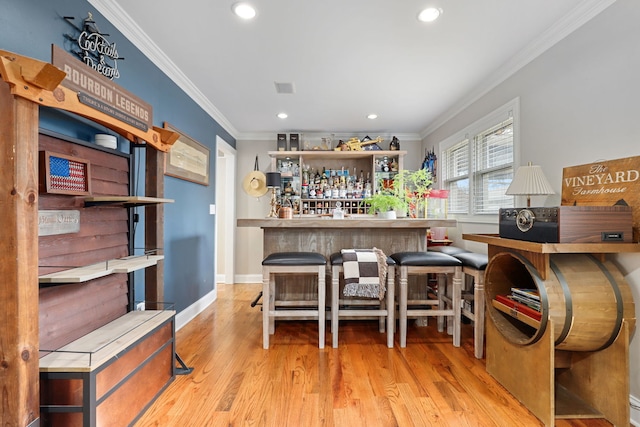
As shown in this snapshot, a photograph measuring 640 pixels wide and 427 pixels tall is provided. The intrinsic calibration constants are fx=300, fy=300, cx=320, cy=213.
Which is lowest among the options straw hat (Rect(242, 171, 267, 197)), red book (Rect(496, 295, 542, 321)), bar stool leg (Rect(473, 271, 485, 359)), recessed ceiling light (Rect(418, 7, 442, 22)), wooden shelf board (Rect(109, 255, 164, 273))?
bar stool leg (Rect(473, 271, 485, 359))

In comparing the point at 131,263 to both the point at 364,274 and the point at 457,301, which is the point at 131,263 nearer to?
the point at 364,274

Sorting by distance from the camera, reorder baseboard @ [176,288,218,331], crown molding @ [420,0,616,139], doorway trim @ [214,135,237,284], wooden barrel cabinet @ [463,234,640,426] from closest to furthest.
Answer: wooden barrel cabinet @ [463,234,640,426] → crown molding @ [420,0,616,139] → baseboard @ [176,288,218,331] → doorway trim @ [214,135,237,284]

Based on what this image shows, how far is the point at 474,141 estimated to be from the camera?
331 centimetres

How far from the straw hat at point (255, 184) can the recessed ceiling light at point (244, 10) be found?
289 centimetres

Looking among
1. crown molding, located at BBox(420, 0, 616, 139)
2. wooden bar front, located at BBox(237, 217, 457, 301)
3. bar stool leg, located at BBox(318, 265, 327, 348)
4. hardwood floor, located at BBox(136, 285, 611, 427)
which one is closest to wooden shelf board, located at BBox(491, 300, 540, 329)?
hardwood floor, located at BBox(136, 285, 611, 427)

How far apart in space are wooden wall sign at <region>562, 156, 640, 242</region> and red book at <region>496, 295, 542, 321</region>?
0.59 meters

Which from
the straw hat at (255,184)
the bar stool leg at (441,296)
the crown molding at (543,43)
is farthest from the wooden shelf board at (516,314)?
the straw hat at (255,184)

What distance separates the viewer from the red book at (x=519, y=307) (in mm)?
1592

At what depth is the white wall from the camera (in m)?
1.59

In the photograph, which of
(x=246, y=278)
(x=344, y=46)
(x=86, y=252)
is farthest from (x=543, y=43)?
(x=246, y=278)

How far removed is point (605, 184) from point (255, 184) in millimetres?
4028

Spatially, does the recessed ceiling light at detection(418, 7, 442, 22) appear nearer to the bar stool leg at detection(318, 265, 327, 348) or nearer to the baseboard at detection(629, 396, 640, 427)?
the bar stool leg at detection(318, 265, 327, 348)

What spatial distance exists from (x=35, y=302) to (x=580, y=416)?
99.3 inches

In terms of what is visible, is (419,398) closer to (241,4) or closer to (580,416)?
(580,416)
